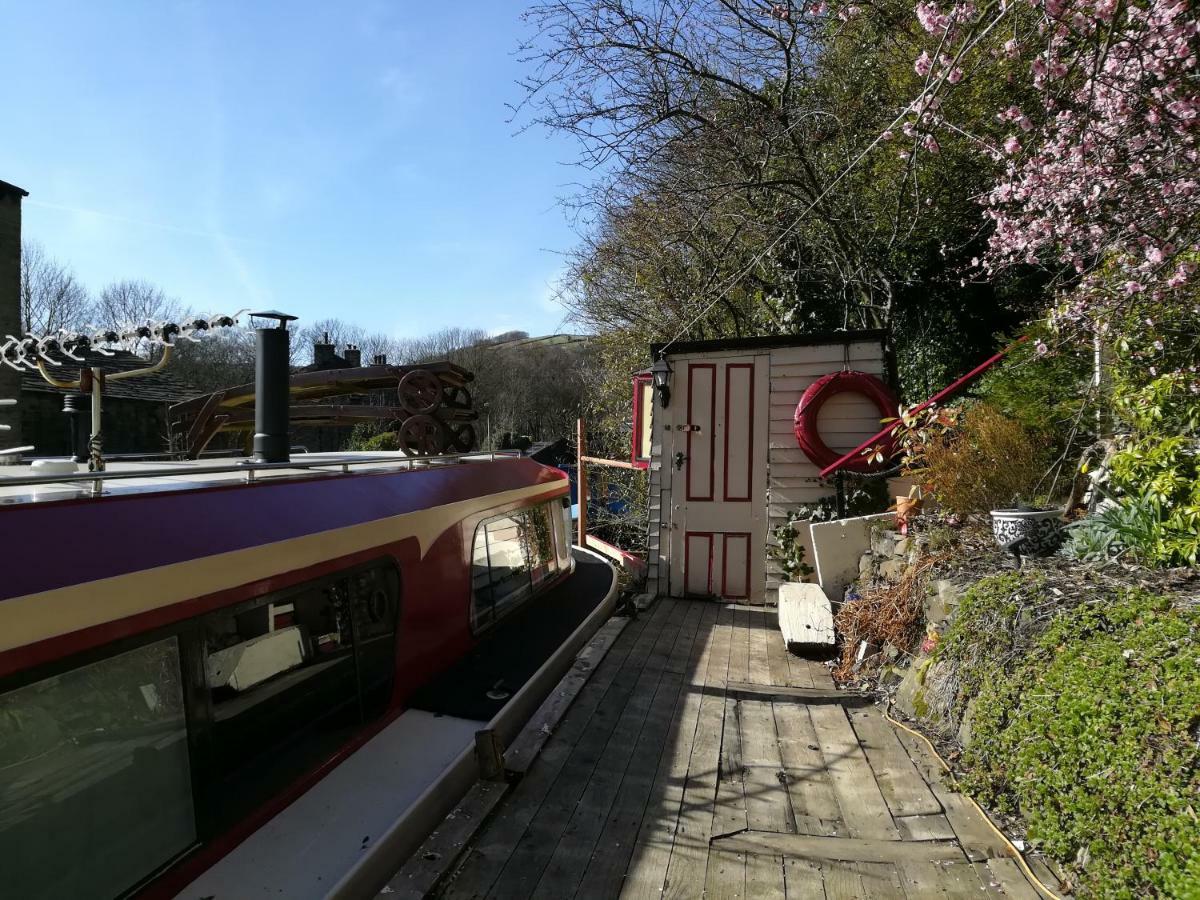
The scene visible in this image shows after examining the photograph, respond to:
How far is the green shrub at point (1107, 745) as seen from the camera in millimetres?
2189

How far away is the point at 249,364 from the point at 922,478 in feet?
97.8

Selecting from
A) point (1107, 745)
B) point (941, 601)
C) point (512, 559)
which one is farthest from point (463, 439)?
point (1107, 745)

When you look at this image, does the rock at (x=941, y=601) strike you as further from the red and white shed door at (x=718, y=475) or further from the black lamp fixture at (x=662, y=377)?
the black lamp fixture at (x=662, y=377)

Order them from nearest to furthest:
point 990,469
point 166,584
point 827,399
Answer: point 166,584
point 990,469
point 827,399

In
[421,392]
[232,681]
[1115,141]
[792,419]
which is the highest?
[1115,141]

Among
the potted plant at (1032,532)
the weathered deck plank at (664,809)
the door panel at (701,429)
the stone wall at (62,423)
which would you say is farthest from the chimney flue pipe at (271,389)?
the stone wall at (62,423)

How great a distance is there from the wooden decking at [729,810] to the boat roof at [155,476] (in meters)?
1.83

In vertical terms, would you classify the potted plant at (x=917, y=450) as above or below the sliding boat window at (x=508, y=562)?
above

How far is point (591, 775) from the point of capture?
3.52 meters

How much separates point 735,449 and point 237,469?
17.6ft

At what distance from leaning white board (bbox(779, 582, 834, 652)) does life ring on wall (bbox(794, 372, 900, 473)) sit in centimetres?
129

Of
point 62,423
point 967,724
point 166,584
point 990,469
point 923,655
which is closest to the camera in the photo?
point 166,584

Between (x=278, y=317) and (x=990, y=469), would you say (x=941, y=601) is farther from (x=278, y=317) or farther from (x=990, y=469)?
(x=278, y=317)

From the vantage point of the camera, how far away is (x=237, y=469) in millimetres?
2795
